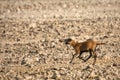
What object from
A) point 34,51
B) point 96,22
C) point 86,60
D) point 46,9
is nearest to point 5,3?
point 46,9

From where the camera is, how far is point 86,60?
9.84 meters

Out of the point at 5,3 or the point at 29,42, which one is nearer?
the point at 29,42

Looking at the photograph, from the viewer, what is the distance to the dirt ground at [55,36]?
8867mm

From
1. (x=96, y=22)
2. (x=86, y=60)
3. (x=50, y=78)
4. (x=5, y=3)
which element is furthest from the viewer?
(x=5, y=3)

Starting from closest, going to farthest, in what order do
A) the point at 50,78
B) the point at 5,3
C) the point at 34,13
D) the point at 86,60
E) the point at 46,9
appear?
1. the point at 50,78
2. the point at 86,60
3. the point at 34,13
4. the point at 46,9
5. the point at 5,3

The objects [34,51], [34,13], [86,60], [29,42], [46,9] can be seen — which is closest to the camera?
[86,60]

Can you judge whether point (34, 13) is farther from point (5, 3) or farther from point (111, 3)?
point (111, 3)

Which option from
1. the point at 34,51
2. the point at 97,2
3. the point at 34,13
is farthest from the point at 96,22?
the point at 97,2

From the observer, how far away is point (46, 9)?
21.1 metres

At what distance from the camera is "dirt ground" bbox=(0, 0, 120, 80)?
29.1 ft

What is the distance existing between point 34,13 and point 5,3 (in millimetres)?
4124

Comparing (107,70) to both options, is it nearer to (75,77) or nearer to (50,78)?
(75,77)

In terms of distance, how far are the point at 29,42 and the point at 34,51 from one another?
1.52m

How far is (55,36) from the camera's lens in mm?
13578
